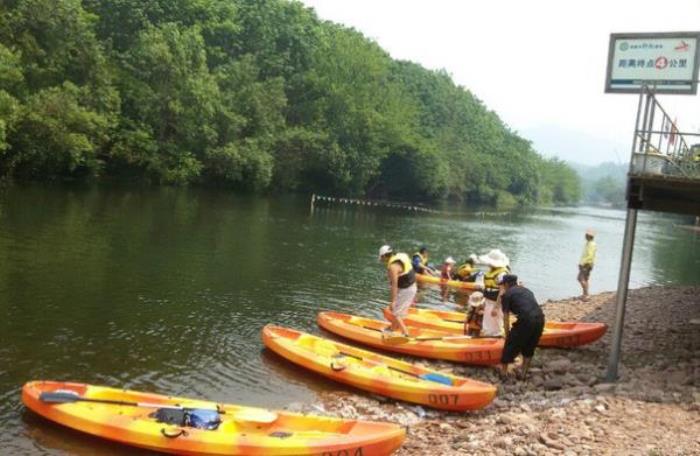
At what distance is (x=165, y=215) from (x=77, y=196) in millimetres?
7424

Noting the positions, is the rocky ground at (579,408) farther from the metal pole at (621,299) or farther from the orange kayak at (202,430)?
the orange kayak at (202,430)

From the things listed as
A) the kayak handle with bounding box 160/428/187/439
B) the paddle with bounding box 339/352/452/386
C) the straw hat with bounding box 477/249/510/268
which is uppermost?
the straw hat with bounding box 477/249/510/268

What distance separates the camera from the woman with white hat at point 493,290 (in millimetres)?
12531

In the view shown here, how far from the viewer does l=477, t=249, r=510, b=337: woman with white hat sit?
1253cm

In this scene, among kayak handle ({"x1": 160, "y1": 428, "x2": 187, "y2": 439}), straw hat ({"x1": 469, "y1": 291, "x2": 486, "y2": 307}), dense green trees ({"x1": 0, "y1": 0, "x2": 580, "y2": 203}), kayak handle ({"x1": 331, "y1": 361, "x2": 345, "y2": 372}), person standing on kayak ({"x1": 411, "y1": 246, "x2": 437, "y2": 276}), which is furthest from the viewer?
dense green trees ({"x1": 0, "y1": 0, "x2": 580, "y2": 203})

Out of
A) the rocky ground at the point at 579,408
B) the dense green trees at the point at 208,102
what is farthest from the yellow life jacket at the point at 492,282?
the dense green trees at the point at 208,102

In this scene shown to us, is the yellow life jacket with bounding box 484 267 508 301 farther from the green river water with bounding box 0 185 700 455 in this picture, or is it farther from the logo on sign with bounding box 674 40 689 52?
the logo on sign with bounding box 674 40 689 52

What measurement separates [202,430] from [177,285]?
10.4m

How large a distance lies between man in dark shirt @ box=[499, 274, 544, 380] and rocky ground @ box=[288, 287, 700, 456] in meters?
0.68

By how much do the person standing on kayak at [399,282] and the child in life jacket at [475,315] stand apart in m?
1.44

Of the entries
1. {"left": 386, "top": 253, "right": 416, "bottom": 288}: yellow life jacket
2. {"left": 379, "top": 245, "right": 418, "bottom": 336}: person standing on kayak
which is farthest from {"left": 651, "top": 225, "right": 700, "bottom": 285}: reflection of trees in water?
{"left": 386, "top": 253, "right": 416, "bottom": 288}: yellow life jacket

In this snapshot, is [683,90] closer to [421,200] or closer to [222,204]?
[222,204]

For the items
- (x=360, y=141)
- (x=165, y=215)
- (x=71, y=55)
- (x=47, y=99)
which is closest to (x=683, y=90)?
(x=165, y=215)

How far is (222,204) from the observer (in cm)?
4422
